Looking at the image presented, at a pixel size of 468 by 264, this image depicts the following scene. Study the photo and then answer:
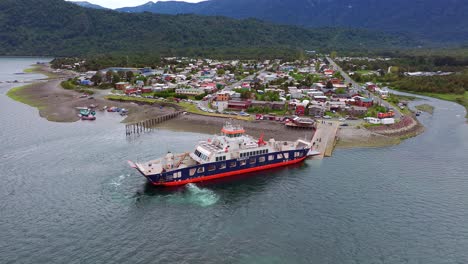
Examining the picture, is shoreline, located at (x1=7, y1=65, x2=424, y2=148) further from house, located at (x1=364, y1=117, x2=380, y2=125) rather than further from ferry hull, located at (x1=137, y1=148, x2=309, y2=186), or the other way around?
ferry hull, located at (x1=137, y1=148, x2=309, y2=186)

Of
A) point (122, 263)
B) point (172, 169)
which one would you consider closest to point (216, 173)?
point (172, 169)

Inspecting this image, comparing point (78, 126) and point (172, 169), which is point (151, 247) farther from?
point (78, 126)

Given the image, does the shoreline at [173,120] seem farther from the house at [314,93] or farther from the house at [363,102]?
the house at [314,93]

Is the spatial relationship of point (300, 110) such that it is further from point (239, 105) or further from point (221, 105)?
point (221, 105)

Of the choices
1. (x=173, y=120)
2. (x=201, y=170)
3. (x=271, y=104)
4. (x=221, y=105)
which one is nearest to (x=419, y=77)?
(x=271, y=104)

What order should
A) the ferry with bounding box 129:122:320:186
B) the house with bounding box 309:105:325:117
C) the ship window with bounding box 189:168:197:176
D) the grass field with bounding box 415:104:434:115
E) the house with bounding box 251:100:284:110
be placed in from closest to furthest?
1. the ferry with bounding box 129:122:320:186
2. the ship window with bounding box 189:168:197:176
3. the house with bounding box 309:105:325:117
4. the house with bounding box 251:100:284:110
5. the grass field with bounding box 415:104:434:115

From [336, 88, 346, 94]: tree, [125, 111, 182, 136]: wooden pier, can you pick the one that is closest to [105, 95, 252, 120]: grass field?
[125, 111, 182, 136]: wooden pier
